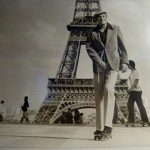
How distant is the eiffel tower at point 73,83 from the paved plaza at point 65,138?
0.11 m

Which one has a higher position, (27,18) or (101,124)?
(27,18)

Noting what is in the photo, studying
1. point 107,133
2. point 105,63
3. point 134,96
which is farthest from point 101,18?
point 107,133

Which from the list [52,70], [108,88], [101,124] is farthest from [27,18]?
[101,124]

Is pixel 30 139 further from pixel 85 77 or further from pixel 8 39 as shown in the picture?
pixel 8 39

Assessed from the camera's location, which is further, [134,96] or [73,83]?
[73,83]

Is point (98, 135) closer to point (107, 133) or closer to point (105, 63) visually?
point (107, 133)

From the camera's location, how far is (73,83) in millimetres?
3072

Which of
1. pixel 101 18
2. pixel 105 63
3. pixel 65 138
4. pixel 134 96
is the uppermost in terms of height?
pixel 101 18

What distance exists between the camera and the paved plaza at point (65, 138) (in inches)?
106

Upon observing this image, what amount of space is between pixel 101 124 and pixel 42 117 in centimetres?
52

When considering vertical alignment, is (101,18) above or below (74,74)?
above

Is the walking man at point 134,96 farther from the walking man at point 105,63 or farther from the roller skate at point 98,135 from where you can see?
the roller skate at point 98,135

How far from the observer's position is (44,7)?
3.10m

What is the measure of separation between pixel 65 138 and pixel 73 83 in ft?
1.78
